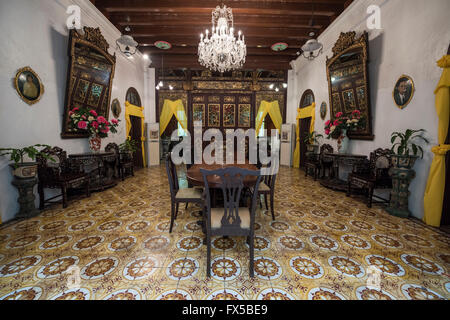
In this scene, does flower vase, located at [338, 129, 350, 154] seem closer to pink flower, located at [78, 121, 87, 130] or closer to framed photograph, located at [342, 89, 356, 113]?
framed photograph, located at [342, 89, 356, 113]

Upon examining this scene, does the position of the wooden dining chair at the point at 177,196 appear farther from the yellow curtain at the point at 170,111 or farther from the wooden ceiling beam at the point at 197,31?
the yellow curtain at the point at 170,111

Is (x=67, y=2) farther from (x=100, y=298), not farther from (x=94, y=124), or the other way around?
(x=100, y=298)

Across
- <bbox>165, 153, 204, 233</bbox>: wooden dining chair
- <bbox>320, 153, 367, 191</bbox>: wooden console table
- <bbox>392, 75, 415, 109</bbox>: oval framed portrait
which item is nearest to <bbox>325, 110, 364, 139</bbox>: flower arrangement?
<bbox>320, 153, 367, 191</bbox>: wooden console table

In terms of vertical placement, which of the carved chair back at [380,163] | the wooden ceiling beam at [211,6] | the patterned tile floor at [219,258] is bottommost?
the patterned tile floor at [219,258]

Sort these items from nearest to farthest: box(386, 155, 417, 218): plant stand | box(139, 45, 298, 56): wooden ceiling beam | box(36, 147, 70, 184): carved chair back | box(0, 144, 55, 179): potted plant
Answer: box(0, 144, 55, 179): potted plant → box(386, 155, 417, 218): plant stand → box(36, 147, 70, 184): carved chair back → box(139, 45, 298, 56): wooden ceiling beam

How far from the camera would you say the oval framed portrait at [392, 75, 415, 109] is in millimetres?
2925

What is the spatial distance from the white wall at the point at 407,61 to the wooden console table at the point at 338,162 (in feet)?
1.22

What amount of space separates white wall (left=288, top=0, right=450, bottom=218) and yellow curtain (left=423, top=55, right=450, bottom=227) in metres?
0.17

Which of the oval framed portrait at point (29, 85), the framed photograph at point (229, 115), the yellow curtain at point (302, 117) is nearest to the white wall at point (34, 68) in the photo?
the oval framed portrait at point (29, 85)

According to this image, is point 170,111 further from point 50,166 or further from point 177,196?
point 177,196

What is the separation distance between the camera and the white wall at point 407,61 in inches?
103

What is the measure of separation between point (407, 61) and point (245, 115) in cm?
556

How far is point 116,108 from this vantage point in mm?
5348
